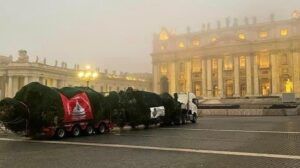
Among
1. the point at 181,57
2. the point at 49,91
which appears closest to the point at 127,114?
the point at 49,91

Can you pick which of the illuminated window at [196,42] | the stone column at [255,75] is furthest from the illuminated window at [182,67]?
the stone column at [255,75]

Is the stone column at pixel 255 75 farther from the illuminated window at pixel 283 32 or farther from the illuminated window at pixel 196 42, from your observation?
the illuminated window at pixel 196 42

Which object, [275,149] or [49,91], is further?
[49,91]

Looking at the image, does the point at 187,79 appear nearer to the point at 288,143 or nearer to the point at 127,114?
the point at 127,114

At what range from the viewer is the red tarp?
69.3 feet

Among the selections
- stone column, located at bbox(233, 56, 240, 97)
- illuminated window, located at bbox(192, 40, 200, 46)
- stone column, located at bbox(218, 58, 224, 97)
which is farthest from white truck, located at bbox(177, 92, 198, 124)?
illuminated window, located at bbox(192, 40, 200, 46)

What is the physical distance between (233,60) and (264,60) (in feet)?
21.5

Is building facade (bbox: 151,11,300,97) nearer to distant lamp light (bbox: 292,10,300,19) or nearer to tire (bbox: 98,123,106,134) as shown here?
distant lamp light (bbox: 292,10,300,19)

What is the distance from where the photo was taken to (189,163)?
11.2 metres

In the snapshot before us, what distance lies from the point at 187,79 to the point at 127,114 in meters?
66.8

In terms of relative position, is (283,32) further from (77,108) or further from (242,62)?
(77,108)

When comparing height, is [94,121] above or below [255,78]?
below

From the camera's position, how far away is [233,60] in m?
86.7

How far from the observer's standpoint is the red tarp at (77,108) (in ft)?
69.3
